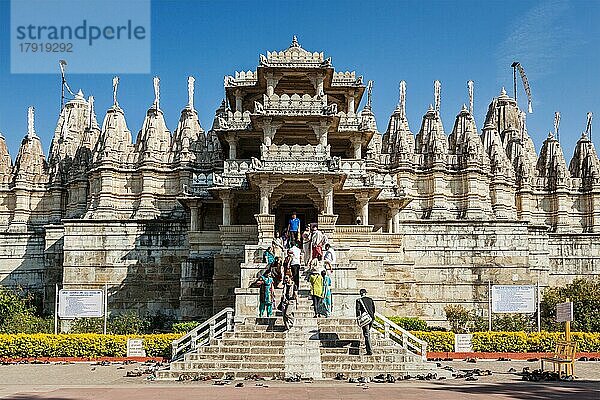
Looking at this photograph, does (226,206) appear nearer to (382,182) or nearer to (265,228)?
(265,228)

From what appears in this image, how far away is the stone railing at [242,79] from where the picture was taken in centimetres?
4044

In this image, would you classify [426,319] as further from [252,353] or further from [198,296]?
[252,353]

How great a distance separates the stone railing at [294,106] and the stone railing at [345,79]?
11.3ft

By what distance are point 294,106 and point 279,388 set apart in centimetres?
1997

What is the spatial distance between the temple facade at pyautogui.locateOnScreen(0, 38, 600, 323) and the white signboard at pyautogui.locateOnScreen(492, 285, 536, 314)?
569 cm

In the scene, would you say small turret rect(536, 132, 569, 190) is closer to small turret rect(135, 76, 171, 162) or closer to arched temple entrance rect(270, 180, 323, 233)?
arched temple entrance rect(270, 180, 323, 233)

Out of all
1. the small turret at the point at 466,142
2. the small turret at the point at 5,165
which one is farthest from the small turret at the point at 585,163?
the small turret at the point at 5,165

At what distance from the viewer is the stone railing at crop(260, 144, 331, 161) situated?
34531 millimetres

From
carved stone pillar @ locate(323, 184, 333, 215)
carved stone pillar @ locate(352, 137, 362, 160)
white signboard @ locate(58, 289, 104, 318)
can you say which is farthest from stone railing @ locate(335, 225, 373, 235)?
white signboard @ locate(58, 289, 104, 318)

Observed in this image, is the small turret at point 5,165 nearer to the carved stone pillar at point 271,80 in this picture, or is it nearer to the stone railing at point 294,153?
the carved stone pillar at point 271,80

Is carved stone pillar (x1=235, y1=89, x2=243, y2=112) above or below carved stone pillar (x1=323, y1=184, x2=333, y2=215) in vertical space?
above

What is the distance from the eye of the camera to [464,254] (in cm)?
4322

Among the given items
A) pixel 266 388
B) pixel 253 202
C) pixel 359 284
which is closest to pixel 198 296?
pixel 253 202

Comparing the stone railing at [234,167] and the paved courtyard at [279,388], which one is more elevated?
the stone railing at [234,167]
